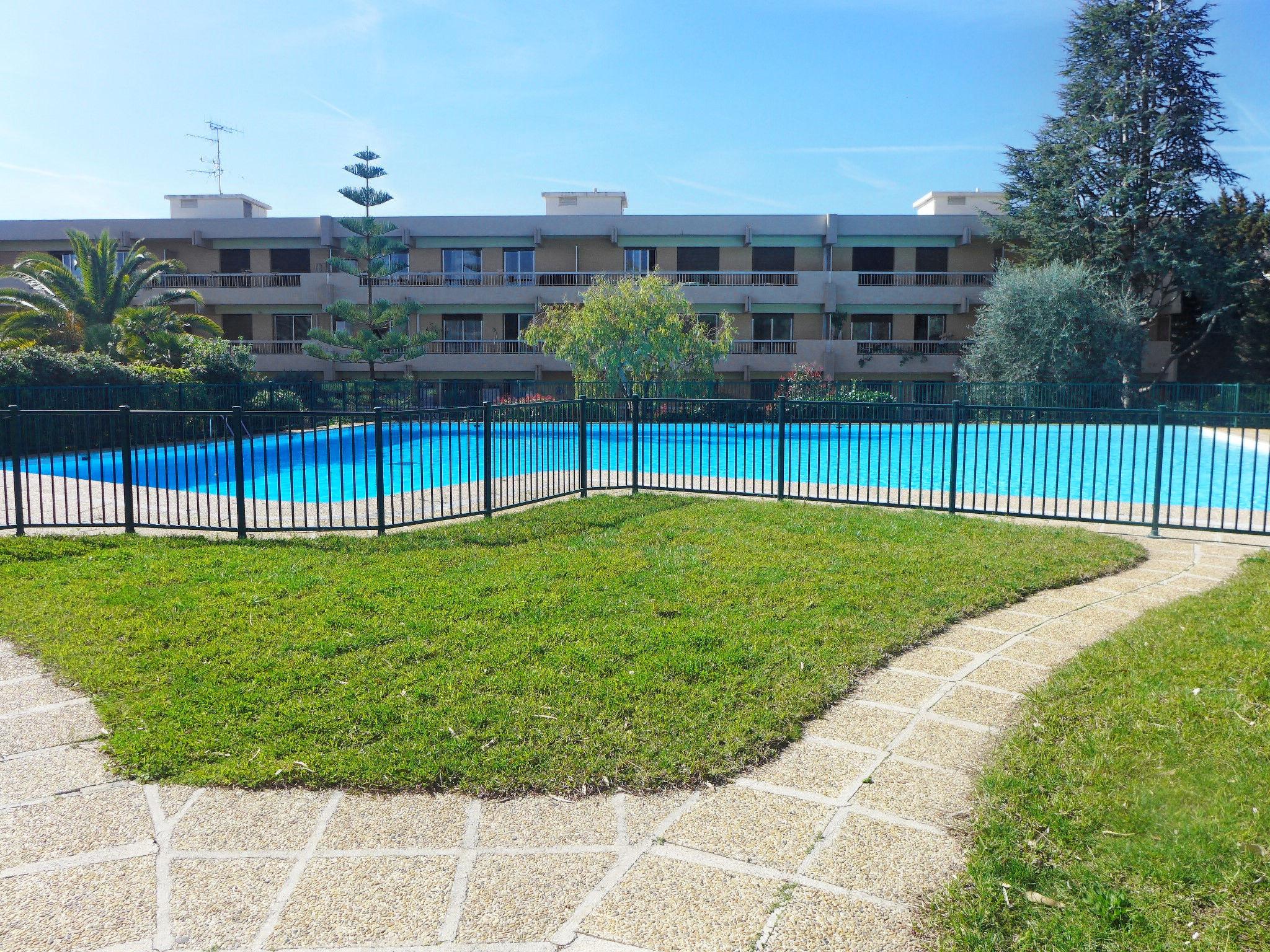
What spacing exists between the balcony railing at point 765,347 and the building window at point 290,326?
18.3 metres

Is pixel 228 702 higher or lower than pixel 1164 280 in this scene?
lower

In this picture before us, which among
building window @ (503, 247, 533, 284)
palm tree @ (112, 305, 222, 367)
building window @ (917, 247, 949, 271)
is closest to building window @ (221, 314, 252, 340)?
building window @ (503, 247, 533, 284)

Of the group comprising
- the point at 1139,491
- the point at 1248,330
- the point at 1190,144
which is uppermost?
the point at 1190,144

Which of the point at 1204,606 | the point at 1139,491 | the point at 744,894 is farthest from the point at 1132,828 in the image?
the point at 1139,491

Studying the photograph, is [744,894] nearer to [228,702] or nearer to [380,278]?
[228,702]

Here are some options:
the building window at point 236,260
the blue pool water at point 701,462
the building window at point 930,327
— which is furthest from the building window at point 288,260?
the building window at point 930,327

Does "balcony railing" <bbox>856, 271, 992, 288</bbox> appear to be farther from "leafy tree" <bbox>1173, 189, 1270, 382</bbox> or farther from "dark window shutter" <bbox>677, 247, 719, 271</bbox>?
"leafy tree" <bbox>1173, 189, 1270, 382</bbox>

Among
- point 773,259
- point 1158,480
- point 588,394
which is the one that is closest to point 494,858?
point 1158,480

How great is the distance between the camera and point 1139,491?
663 inches

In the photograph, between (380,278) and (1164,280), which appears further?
(380,278)

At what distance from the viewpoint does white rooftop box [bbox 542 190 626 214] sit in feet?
139

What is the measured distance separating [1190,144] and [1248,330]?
7010 mm

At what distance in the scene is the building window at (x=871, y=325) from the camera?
40188mm

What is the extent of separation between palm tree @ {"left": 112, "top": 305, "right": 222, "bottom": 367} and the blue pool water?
520cm
